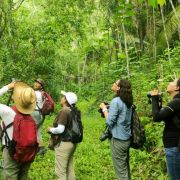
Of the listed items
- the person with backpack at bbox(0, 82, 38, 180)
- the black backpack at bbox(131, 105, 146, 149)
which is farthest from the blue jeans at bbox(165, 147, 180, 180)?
the person with backpack at bbox(0, 82, 38, 180)

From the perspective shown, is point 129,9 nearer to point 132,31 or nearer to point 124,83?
point 124,83

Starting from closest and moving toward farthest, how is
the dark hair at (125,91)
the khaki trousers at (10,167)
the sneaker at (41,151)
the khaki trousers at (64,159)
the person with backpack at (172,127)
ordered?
the person with backpack at (172,127) < the khaki trousers at (10,167) < the dark hair at (125,91) < the khaki trousers at (64,159) < the sneaker at (41,151)

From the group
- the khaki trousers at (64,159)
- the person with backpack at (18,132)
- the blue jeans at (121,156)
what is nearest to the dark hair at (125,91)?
the blue jeans at (121,156)

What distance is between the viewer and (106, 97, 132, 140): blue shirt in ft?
20.7

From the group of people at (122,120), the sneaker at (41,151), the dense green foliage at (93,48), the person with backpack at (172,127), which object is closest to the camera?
the person with backpack at (172,127)

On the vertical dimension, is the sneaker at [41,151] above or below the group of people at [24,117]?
below

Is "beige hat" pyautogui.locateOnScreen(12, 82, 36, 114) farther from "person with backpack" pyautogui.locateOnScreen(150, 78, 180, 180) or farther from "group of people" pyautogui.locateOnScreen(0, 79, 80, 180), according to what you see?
"person with backpack" pyautogui.locateOnScreen(150, 78, 180, 180)

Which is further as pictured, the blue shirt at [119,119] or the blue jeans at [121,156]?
the blue jeans at [121,156]

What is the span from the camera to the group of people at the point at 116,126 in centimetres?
517

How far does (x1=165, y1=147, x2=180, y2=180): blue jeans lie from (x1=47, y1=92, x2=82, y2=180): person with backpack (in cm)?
211

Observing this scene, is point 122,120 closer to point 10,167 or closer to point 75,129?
point 75,129

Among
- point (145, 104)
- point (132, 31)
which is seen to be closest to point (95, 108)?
point (132, 31)

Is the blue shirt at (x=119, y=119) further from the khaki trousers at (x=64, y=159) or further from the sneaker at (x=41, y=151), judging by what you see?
the sneaker at (x=41, y=151)

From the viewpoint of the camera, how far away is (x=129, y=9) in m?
3.81
